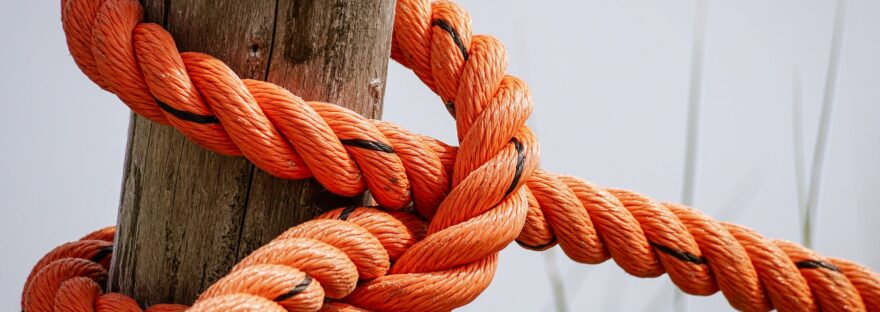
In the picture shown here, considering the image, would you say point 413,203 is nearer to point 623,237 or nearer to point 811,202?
point 623,237

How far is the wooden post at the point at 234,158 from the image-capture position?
723 millimetres

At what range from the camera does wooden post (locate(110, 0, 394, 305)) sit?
0.72 meters

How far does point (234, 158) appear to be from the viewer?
74cm

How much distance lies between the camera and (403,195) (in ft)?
2.48

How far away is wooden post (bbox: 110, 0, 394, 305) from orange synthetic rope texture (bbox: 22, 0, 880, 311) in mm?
26

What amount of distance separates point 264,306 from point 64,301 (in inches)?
10.9

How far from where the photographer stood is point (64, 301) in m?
0.80

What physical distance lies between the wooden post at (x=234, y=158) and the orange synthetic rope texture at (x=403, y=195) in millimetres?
26

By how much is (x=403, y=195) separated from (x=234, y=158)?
148 mm

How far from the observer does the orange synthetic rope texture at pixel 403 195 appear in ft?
2.29

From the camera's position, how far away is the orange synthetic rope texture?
70 cm

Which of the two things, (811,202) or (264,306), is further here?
(811,202)

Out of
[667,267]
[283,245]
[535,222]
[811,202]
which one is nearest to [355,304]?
[283,245]

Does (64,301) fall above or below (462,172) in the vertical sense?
below
